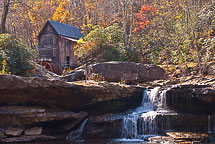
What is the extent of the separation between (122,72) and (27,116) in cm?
747

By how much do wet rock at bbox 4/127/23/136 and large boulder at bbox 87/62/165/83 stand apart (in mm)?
6049

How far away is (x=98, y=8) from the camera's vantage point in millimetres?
35781

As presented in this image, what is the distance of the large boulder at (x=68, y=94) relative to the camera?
10.5 meters

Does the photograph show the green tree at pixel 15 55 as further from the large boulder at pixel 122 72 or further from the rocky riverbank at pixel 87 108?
the large boulder at pixel 122 72

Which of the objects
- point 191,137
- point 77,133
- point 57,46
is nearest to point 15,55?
point 77,133

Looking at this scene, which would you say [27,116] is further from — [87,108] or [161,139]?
[161,139]

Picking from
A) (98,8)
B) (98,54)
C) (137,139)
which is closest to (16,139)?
(137,139)

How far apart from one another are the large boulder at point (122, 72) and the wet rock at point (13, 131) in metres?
6.05

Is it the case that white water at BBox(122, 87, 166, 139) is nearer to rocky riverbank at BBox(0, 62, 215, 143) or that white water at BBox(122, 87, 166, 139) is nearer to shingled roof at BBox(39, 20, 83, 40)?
rocky riverbank at BBox(0, 62, 215, 143)

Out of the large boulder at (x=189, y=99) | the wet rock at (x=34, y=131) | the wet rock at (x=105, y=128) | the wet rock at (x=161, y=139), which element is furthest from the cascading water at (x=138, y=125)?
the wet rock at (x=34, y=131)

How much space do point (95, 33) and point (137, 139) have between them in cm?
1269

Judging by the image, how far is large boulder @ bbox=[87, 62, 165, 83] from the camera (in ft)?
52.7

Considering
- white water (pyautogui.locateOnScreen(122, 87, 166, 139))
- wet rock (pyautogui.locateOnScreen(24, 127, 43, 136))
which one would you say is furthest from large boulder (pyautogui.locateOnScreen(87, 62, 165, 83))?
wet rock (pyautogui.locateOnScreen(24, 127, 43, 136))

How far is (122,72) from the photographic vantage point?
1636 cm
